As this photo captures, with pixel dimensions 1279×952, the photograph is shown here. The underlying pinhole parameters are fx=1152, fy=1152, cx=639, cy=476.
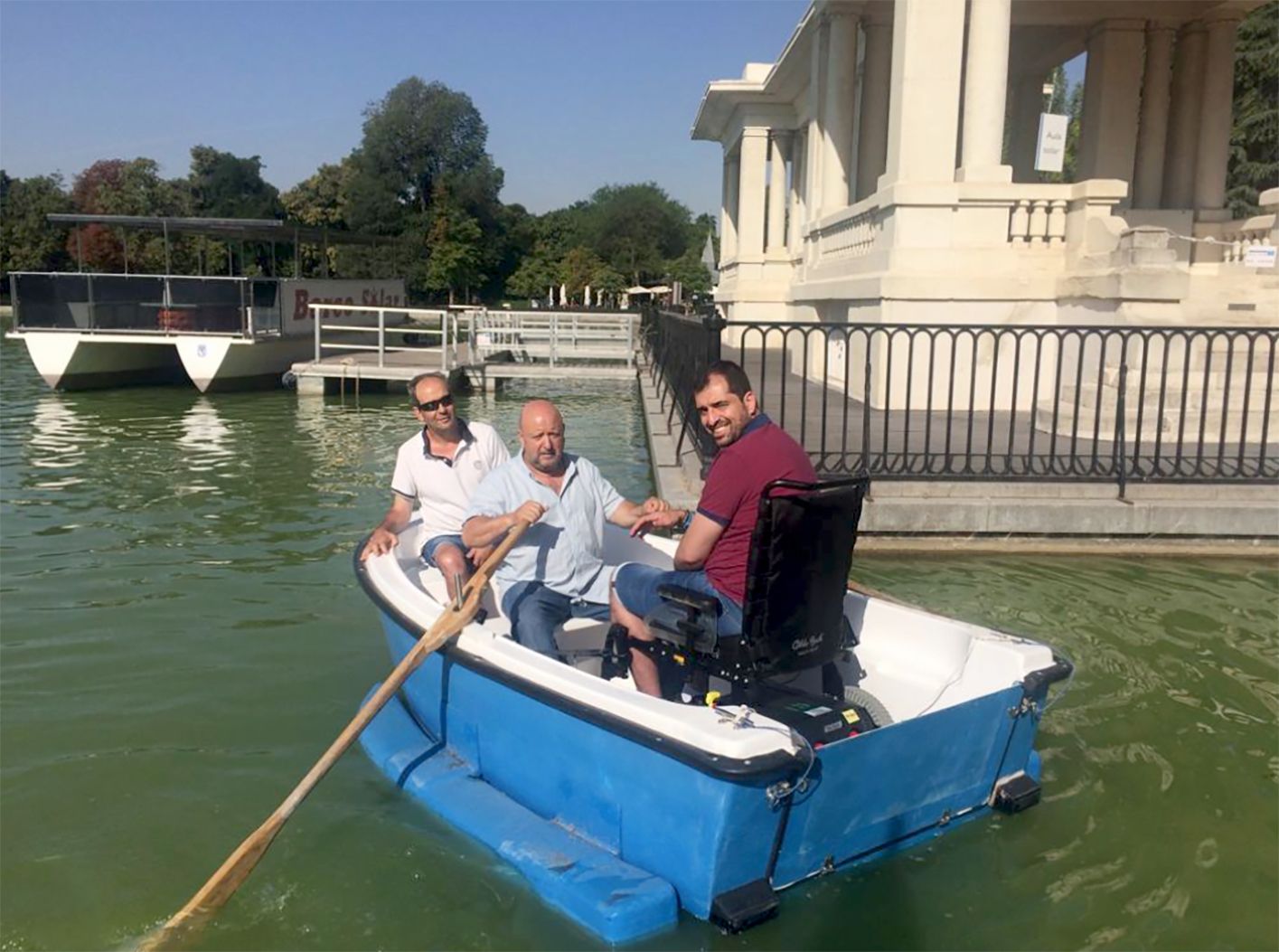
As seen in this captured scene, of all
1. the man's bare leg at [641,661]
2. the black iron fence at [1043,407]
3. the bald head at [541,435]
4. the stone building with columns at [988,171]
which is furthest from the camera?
the stone building with columns at [988,171]

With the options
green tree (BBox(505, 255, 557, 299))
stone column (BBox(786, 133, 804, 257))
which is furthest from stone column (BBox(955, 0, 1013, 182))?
green tree (BBox(505, 255, 557, 299))

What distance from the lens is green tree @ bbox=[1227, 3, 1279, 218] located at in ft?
116

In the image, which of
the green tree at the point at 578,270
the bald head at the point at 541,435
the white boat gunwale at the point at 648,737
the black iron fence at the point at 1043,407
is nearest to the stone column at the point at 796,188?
the black iron fence at the point at 1043,407

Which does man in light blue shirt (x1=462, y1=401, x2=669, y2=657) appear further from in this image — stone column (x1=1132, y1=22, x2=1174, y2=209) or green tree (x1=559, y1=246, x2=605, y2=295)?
green tree (x1=559, y1=246, x2=605, y2=295)

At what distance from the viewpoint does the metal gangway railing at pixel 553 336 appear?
2295cm

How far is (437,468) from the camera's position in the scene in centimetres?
577

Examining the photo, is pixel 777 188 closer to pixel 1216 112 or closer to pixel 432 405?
pixel 1216 112

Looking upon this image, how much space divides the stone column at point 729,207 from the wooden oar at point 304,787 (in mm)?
27294

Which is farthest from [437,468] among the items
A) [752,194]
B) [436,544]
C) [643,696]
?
[752,194]

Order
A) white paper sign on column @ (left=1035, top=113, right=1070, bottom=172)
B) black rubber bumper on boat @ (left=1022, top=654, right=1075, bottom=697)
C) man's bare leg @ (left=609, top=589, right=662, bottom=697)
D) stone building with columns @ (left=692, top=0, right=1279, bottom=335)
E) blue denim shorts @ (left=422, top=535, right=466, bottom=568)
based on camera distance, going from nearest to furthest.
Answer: black rubber bumper on boat @ (left=1022, top=654, right=1075, bottom=697) < man's bare leg @ (left=609, top=589, right=662, bottom=697) < blue denim shorts @ (left=422, top=535, right=466, bottom=568) < stone building with columns @ (left=692, top=0, right=1279, bottom=335) < white paper sign on column @ (left=1035, top=113, right=1070, bottom=172)

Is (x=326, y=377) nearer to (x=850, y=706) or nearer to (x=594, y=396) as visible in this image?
(x=594, y=396)

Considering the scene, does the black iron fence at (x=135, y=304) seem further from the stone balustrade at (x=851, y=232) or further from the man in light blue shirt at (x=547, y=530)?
the man in light blue shirt at (x=547, y=530)

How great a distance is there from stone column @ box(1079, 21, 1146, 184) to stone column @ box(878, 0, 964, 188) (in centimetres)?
605

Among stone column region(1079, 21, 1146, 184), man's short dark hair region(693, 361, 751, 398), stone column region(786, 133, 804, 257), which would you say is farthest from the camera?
stone column region(786, 133, 804, 257)
